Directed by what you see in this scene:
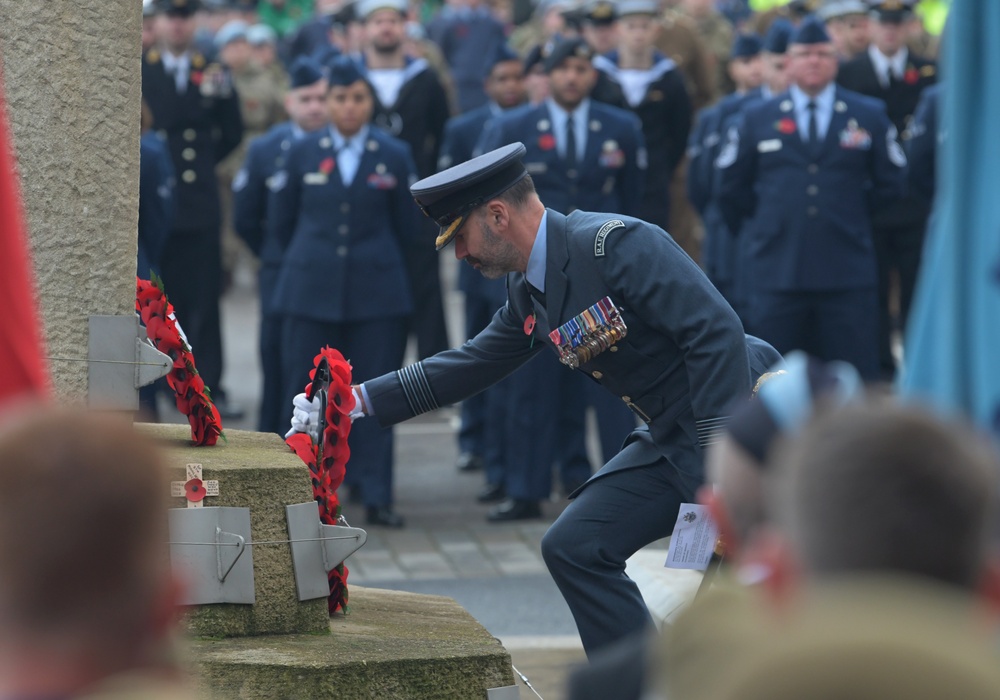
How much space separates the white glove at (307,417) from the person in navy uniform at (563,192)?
3.62 metres

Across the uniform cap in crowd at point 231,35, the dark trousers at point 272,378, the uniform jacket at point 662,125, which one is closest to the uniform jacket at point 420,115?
the uniform jacket at point 662,125

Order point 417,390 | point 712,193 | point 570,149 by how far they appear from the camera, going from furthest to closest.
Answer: point 712,193, point 570,149, point 417,390

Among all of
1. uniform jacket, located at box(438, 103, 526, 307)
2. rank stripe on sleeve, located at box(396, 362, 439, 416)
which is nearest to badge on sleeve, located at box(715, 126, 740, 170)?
uniform jacket, located at box(438, 103, 526, 307)

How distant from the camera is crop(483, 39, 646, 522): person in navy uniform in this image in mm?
8609

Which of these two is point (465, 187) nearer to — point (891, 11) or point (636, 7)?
point (636, 7)

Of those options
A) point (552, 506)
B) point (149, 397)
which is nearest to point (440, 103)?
point (552, 506)

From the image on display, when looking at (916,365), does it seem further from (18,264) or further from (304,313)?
(304,313)

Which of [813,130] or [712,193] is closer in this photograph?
[813,130]

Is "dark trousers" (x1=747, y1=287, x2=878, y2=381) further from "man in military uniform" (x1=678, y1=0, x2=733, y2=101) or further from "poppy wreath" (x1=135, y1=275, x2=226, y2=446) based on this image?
"man in military uniform" (x1=678, y1=0, x2=733, y2=101)

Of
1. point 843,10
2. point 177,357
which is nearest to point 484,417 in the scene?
point 843,10

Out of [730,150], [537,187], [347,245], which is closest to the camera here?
[347,245]

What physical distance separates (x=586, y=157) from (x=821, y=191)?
1230 mm

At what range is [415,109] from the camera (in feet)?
36.1

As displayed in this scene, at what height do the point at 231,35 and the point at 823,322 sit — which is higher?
the point at 231,35
